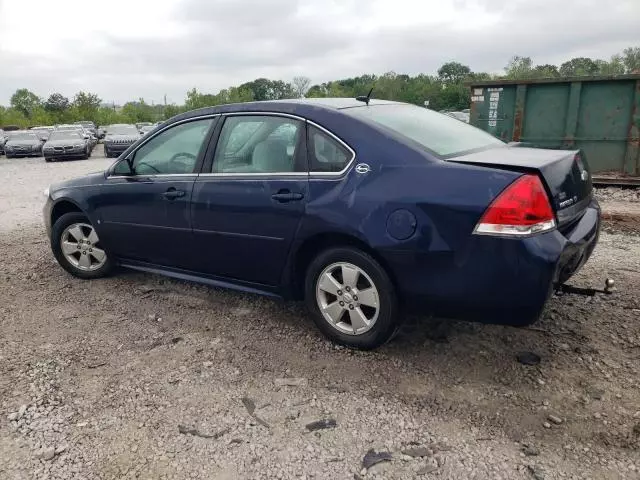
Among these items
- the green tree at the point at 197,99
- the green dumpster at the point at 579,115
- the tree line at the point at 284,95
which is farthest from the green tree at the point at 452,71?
the green dumpster at the point at 579,115

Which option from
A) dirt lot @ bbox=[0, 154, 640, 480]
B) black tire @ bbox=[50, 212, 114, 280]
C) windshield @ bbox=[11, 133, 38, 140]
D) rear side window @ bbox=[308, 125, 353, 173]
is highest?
rear side window @ bbox=[308, 125, 353, 173]

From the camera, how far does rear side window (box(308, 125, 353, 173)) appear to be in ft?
10.9

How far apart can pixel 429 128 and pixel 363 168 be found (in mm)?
721

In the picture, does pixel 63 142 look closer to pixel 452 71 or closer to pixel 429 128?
pixel 429 128

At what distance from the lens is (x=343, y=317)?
11.4 feet

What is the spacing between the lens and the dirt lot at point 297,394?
2477mm

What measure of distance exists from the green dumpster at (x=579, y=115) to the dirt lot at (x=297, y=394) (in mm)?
5676

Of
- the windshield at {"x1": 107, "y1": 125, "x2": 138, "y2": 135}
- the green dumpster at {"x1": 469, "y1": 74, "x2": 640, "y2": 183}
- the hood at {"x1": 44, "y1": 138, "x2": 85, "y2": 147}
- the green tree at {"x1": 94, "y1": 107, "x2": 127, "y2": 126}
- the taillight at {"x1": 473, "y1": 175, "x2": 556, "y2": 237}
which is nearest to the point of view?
the taillight at {"x1": 473, "y1": 175, "x2": 556, "y2": 237}

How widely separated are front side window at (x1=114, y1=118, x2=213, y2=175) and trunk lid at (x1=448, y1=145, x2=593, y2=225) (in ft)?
6.56

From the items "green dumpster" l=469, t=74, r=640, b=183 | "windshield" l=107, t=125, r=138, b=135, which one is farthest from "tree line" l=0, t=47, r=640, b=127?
"green dumpster" l=469, t=74, r=640, b=183

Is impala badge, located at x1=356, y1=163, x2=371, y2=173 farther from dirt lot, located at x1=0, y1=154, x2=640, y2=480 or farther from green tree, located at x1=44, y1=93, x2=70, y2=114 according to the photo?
green tree, located at x1=44, y1=93, x2=70, y2=114

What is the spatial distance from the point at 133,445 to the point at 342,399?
3.64 ft

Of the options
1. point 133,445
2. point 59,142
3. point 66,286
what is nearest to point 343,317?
point 133,445

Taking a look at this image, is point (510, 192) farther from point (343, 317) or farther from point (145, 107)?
point (145, 107)
